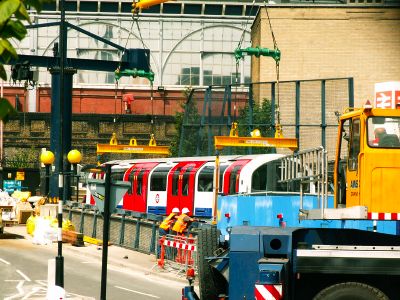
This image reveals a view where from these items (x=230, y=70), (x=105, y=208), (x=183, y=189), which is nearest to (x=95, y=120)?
(x=230, y=70)

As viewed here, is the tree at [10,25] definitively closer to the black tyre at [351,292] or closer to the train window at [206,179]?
the black tyre at [351,292]

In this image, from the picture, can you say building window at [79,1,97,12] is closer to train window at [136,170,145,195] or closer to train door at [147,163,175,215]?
train window at [136,170,145,195]

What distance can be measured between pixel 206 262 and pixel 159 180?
36.8m

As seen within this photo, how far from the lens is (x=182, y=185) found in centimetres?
4916

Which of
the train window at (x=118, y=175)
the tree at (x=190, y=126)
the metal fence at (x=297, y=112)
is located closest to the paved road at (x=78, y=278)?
the metal fence at (x=297, y=112)

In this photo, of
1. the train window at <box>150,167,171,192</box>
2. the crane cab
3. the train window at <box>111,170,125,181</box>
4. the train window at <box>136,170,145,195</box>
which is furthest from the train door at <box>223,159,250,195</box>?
the crane cab

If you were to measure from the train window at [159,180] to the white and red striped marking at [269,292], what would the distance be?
123 ft

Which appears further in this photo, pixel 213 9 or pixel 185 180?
pixel 213 9

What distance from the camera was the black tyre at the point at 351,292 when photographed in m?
13.6

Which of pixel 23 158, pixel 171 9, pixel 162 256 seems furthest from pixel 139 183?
pixel 171 9

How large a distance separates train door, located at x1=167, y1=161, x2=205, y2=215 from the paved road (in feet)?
30.7

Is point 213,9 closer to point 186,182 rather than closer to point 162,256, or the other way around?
point 186,182

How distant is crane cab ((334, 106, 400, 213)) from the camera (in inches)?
577

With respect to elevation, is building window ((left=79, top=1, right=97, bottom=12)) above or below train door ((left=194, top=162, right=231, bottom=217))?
above
